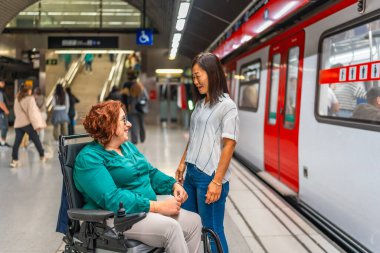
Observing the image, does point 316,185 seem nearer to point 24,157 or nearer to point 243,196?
point 243,196

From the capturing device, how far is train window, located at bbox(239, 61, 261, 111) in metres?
6.92

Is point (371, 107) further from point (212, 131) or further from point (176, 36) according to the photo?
point (176, 36)

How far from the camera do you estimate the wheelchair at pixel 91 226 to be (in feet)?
6.38

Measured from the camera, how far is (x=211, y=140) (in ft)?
7.89

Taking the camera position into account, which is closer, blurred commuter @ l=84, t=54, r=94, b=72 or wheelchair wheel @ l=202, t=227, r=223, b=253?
wheelchair wheel @ l=202, t=227, r=223, b=253

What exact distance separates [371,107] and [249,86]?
14.8 feet

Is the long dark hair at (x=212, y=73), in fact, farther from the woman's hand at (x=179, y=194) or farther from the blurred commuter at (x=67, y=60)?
the blurred commuter at (x=67, y=60)

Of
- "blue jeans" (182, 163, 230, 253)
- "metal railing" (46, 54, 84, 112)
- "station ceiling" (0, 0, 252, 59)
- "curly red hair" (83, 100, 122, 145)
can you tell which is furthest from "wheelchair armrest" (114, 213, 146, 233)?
"metal railing" (46, 54, 84, 112)

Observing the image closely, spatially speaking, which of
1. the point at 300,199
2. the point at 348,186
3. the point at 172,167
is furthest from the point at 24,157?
the point at 348,186

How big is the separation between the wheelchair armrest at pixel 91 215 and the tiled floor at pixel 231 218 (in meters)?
1.23

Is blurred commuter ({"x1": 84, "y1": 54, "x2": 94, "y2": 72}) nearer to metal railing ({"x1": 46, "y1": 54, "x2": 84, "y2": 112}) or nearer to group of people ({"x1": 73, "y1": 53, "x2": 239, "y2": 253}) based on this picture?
metal railing ({"x1": 46, "y1": 54, "x2": 84, "y2": 112})

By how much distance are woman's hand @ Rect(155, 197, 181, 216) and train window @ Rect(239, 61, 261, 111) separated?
4779 millimetres

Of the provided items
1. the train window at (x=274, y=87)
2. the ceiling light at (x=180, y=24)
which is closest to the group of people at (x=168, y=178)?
the train window at (x=274, y=87)

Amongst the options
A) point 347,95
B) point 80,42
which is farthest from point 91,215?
point 80,42
